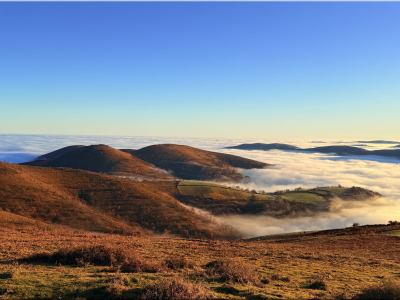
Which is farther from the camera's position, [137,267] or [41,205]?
[41,205]

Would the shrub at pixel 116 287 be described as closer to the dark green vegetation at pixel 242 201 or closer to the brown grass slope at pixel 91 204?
the brown grass slope at pixel 91 204

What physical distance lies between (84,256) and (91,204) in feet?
229

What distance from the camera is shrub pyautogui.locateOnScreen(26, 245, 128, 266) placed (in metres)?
13.8

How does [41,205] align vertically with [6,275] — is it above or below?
below

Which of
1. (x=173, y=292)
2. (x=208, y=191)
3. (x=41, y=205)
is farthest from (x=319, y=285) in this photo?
(x=208, y=191)

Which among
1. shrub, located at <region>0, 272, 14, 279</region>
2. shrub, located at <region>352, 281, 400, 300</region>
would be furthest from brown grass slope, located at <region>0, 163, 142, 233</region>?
shrub, located at <region>352, 281, 400, 300</region>

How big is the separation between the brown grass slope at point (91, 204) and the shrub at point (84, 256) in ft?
148

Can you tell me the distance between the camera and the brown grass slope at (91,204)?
57.4 metres

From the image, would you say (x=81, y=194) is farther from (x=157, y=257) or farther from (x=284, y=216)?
(x=284, y=216)

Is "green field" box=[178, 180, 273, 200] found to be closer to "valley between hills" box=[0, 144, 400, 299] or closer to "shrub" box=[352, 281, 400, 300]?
"valley between hills" box=[0, 144, 400, 299]

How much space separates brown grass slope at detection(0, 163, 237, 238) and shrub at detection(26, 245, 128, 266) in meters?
45.3

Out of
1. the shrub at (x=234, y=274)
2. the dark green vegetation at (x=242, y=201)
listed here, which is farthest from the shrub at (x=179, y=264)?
the dark green vegetation at (x=242, y=201)

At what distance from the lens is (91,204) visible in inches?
3068

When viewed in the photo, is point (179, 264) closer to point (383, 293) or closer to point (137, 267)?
point (137, 267)
